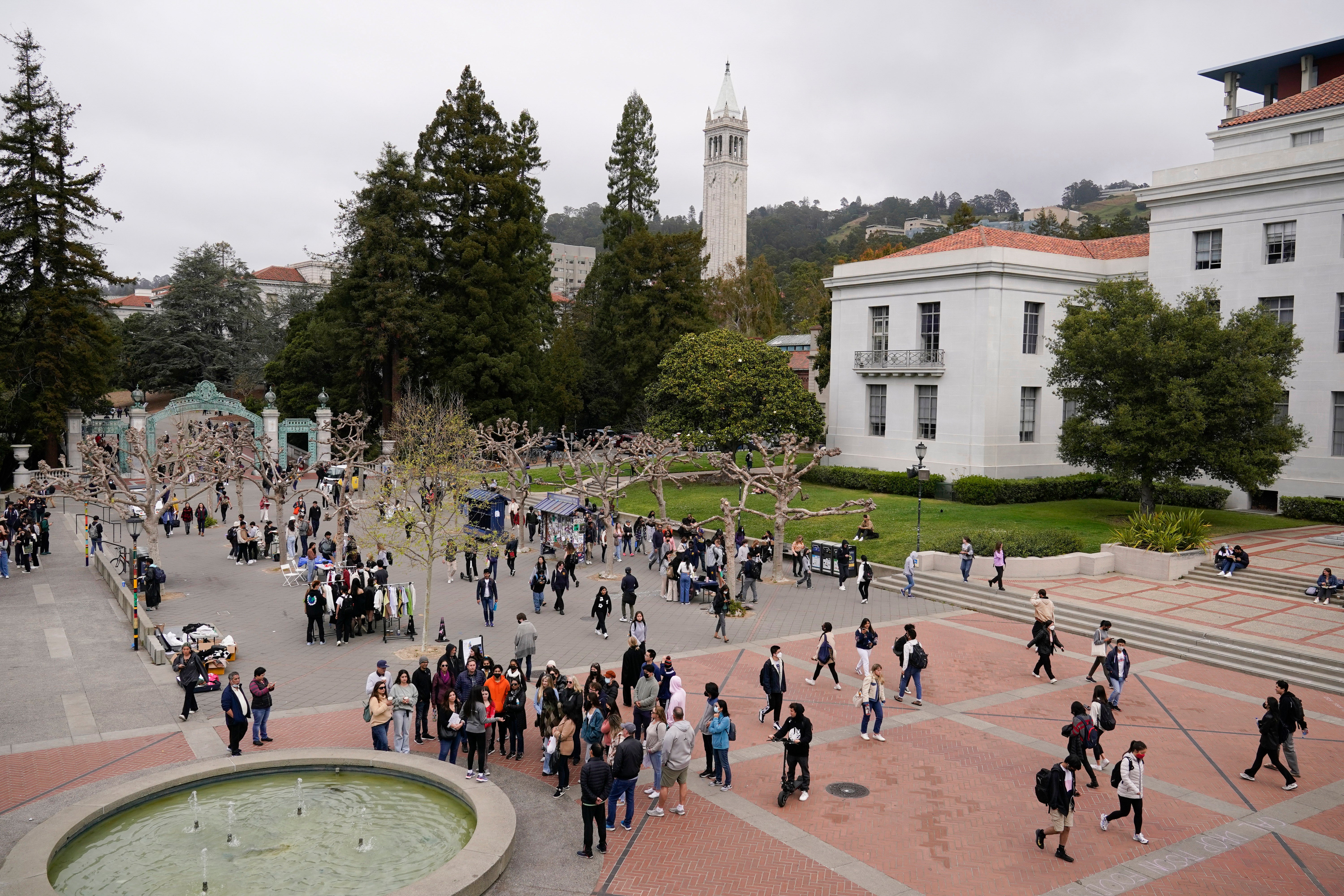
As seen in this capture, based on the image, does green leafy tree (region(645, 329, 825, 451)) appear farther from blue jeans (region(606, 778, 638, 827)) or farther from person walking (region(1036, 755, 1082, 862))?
person walking (region(1036, 755, 1082, 862))

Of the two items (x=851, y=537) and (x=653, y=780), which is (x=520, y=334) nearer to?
(x=851, y=537)

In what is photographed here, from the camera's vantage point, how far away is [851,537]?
3088cm

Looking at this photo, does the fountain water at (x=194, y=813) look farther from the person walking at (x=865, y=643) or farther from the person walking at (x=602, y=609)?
the person walking at (x=865, y=643)

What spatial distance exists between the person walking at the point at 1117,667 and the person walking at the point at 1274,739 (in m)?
2.72

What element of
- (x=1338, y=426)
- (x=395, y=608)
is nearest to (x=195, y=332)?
(x=395, y=608)

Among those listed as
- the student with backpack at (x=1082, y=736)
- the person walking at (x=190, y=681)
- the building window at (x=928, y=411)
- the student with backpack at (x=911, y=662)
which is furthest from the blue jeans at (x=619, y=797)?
the building window at (x=928, y=411)

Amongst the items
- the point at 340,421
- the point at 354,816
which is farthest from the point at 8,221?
the point at 354,816

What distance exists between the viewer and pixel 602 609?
19.6m

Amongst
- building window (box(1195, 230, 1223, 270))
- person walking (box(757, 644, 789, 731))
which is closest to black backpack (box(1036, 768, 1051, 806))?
person walking (box(757, 644, 789, 731))

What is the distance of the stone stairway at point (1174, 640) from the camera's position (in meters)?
17.7

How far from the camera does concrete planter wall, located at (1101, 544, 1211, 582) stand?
25.1m

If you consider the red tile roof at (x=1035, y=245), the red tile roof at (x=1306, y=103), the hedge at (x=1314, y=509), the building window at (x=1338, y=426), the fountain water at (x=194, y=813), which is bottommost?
the fountain water at (x=194, y=813)

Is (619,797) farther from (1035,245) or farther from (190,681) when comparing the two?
(1035,245)

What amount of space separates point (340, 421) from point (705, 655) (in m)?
31.0
